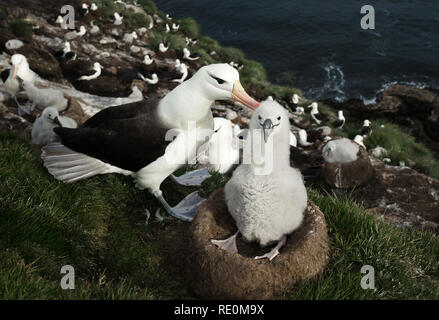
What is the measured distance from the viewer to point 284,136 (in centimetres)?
336

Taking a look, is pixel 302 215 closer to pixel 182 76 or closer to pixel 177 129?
pixel 177 129

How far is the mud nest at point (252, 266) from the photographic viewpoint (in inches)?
118

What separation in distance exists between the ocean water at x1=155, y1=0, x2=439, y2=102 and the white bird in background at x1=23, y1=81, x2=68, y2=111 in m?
14.2

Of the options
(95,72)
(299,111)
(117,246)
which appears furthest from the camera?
(299,111)

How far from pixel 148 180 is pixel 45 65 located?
22.3 ft

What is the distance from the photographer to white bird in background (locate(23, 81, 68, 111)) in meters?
6.82

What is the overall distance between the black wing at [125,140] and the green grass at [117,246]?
35 cm

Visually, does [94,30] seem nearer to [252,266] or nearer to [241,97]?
[241,97]

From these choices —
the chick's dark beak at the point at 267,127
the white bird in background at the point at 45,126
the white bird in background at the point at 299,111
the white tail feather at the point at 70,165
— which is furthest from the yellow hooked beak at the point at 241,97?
the white bird in background at the point at 299,111

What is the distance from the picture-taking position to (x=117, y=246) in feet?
11.7

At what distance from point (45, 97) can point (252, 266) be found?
17.5 feet

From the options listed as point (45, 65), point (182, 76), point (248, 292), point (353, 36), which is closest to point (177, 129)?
point (248, 292)

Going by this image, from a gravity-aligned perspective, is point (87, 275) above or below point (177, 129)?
below

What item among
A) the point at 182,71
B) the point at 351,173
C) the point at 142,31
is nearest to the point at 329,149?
the point at 351,173
